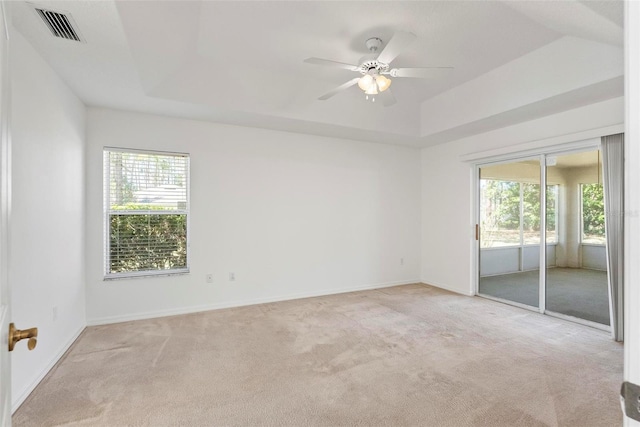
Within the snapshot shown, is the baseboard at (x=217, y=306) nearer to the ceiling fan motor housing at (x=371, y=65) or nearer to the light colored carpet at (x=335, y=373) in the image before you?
the light colored carpet at (x=335, y=373)

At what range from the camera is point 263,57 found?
3.37 meters

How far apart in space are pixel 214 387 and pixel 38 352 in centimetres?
143

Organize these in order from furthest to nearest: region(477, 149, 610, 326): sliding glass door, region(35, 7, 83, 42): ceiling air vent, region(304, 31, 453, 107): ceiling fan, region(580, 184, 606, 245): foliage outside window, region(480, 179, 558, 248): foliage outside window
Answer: region(480, 179, 558, 248): foliage outside window → region(477, 149, 610, 326): sliding glass door → region(580, 184, 606, 245): foliage outside window → region(304, 31, 453, 107): ceiling fan → region(35, 7, 83, 42): ceiling air vent

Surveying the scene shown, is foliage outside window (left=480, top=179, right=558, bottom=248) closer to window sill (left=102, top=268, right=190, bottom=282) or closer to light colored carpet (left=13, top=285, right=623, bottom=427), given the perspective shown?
light colored carpet (left=13, top=285, right=623, bottom=427)

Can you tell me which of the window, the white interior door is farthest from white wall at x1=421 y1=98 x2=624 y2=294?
the white interior door

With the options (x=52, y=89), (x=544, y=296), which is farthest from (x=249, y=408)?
(x=544, y=296)

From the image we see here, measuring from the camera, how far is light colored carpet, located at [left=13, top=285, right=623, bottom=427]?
1994 mm

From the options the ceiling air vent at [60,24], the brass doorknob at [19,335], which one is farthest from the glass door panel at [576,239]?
the ceiling air vent at [60,24]

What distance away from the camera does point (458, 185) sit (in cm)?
503

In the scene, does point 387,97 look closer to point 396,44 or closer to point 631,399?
point 396,44

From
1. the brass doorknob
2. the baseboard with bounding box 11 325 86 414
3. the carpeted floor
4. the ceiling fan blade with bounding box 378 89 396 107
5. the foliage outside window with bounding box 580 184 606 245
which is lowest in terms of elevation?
the baseboard with bounding box 11 325 86 414

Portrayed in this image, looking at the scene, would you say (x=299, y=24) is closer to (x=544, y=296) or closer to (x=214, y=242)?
(x=214, y=242)

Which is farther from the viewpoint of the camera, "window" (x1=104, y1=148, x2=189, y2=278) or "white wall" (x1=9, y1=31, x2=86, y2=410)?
"window" (x1=104, y1=148, x2=189, y2=278)

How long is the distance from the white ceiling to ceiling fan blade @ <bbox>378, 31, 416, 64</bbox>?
43 centimetres
